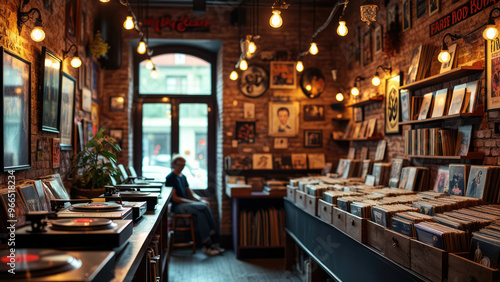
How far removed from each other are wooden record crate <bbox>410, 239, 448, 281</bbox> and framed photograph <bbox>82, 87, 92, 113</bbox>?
4.19m

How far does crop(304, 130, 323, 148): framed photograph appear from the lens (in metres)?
6.96

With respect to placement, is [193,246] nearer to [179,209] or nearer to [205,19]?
[179,209]

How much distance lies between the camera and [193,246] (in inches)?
257

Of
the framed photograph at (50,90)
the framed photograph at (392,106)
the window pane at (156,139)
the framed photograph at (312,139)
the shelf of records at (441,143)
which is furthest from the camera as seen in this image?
the window pane at (156,139)

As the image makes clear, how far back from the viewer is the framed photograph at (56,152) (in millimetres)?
3977

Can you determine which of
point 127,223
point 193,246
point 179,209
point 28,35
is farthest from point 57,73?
point 193,246

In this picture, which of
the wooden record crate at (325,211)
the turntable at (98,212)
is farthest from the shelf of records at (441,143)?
the turntable at (98,212)

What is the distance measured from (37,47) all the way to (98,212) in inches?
82.1

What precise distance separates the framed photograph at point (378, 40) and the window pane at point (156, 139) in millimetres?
3603

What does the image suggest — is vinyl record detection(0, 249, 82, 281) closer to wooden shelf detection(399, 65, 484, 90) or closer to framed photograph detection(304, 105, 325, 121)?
wooden shelf detection(399, 65, 484, 90)

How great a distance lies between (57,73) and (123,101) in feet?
8.90

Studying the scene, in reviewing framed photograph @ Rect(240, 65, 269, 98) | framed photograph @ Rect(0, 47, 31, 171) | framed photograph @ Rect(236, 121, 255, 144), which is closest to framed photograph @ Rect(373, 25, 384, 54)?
framed photograph @ Rect(240, 65, 269, 98)

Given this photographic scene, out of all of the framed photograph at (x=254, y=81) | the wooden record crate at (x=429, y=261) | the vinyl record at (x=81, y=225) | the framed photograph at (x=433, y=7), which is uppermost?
the framed photograph at (x=433, y=7)

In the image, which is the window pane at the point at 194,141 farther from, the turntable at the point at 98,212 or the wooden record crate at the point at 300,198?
the turntable at the point at 98,212
